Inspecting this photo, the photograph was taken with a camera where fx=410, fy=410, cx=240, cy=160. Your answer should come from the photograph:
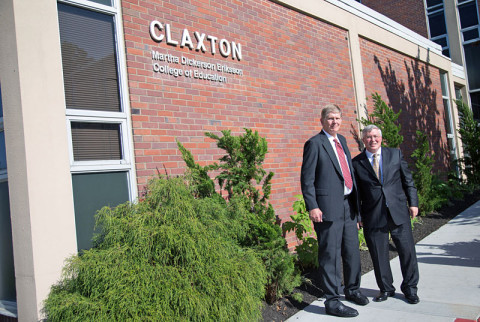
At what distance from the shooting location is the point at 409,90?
427 inches

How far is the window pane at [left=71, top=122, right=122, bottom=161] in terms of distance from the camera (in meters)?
4.05

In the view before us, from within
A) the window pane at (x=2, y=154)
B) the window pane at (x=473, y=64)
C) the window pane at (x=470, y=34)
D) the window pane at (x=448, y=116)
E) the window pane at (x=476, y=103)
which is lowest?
the window pane at (x=2, y=154)

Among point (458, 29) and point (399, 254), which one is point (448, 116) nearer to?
point (458, 29)

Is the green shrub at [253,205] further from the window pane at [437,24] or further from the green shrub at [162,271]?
the window pane at [437,24]

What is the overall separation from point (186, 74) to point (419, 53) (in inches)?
347

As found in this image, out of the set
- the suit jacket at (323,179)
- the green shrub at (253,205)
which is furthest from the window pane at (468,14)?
the green shrub at (253,205)

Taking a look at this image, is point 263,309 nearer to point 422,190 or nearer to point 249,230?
point 249,230

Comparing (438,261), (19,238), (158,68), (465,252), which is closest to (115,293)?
(19,238)

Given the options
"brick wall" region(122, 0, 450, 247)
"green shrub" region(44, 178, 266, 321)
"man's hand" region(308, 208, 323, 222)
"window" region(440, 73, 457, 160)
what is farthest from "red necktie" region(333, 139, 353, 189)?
"window" region(440, 73, 457, 160)

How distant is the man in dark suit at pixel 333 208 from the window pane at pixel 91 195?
190 centimetres

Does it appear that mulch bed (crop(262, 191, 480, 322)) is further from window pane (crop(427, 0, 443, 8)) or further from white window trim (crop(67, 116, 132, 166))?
window pane (crop(427, 0, 443, 8))

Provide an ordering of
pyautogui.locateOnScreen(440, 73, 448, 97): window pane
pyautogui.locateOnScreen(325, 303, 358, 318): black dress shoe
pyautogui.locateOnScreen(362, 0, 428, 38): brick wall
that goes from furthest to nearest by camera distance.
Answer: pyautogui.locateOnScreen(362, 0, 428, 38): brick wall < pyautogui.locateOnScreen(440, 73, 448, 97): window pane < pyautogui.locateOnScreen(325, 303, 358, 318): black dress shoe

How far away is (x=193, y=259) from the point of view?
3305 millimetres

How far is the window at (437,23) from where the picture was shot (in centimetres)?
1847
